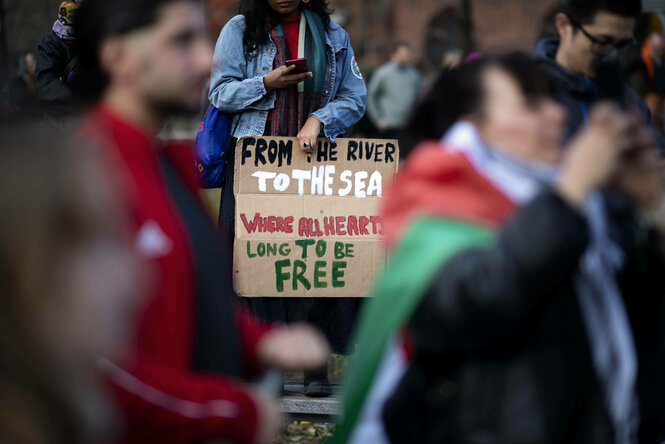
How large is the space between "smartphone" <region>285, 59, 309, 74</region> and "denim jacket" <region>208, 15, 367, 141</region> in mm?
169

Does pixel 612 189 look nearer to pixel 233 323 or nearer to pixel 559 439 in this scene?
pixel 559 439

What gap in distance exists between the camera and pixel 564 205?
1.94m

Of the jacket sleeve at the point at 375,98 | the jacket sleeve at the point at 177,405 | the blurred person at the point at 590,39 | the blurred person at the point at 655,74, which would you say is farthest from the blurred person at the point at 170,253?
the jacket sleeve at the point at 375,98

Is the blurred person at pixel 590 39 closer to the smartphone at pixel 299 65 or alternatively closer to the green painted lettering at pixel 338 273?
the smartphone at pixel 299 65

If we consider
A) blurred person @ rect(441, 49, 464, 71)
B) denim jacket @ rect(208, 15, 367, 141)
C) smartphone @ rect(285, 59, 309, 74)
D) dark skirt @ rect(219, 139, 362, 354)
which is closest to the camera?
blurred person @ rect(441, 49, 464, 71)

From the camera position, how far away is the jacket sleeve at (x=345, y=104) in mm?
5094

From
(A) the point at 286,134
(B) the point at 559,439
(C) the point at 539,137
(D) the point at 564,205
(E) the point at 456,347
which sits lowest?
(B) the point at 559,439

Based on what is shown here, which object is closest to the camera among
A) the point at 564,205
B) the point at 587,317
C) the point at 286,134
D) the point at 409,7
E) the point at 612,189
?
the point at 564,205

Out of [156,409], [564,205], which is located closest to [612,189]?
[564,205]

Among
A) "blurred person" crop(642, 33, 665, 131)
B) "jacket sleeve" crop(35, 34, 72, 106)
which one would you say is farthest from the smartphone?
"blurred person" crop(642, 33, 665, 131)

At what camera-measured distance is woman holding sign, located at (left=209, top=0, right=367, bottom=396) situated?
494 cm

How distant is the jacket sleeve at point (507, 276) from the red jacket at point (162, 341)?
1.38ft

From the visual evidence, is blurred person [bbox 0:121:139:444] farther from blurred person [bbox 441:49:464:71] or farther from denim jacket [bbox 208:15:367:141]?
denim jacket [bbox 208:15:367:141]

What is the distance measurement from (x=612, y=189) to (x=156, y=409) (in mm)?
1111
